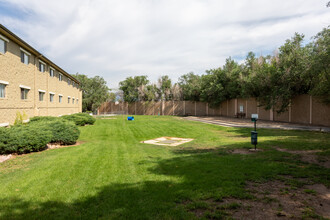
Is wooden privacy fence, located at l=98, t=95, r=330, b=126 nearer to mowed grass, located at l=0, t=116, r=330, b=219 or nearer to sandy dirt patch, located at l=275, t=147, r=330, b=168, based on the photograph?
sandy dirt patch, located at l=275, t=147, r=330, b=168

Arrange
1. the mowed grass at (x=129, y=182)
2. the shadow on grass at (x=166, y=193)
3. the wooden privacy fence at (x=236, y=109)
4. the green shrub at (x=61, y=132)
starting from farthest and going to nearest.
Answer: the wooden privacy fence at (x=236, y=109), the green shrub at (x=61, y=132), the mowed grass at (x=129, y=182), the shadow on grass at (x=166, y=193)

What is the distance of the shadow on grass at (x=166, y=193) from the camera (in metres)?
3.21

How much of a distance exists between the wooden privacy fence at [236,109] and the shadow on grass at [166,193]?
13.5 meters

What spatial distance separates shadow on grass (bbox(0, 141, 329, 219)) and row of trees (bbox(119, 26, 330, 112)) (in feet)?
33.7

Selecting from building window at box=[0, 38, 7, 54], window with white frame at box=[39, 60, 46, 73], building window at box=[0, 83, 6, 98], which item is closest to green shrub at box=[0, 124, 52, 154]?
building window at box=[0, 83, 6, 98]

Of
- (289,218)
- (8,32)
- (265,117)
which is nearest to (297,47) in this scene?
(265,117)

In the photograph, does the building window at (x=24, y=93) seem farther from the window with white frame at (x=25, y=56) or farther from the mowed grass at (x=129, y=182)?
the mowed grass at (x=129, y=182)

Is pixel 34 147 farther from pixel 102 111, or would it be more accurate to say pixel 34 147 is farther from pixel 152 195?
pixel 102 111

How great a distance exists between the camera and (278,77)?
1739 centimetres

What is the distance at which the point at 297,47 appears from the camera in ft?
55.0

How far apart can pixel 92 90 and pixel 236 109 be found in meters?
29.1

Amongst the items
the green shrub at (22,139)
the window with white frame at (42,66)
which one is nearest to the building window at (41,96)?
the window with white frame at (42,66)

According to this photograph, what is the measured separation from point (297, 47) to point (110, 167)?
59.8ft

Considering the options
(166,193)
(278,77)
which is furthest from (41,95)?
(278,77)
